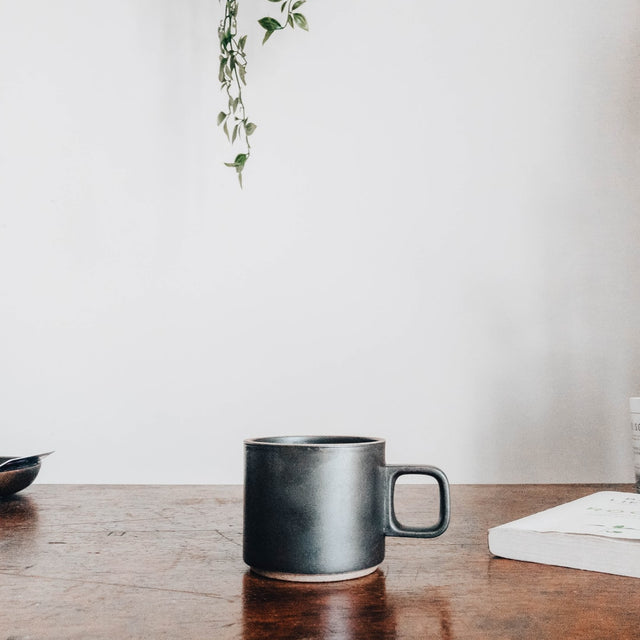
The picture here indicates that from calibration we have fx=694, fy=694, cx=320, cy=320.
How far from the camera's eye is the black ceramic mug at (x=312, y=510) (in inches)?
22.8

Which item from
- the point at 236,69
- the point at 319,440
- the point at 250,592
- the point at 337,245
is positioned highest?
the point at 236,69

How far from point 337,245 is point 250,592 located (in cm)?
83

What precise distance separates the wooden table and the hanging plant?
0.65m

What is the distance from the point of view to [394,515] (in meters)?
0.62

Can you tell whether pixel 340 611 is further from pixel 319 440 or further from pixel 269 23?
pixel 269 23

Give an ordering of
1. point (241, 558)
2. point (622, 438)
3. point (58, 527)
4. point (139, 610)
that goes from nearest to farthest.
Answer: point (139, 610), point (241, 558), point (58, 527), point (622, 438)

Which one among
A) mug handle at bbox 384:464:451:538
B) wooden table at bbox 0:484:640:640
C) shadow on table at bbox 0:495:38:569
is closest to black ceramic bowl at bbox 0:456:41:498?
shadow on table at bbox 0:495:38:569

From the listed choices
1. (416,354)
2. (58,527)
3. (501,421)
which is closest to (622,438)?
(501,421)

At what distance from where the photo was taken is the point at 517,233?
4.32 feet

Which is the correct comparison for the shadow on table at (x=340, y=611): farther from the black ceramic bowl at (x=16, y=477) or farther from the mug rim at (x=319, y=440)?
the black ceramic bowl at (x=16, y=477)

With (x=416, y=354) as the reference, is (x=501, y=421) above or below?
below

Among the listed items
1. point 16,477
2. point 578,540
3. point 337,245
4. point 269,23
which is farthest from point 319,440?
point 269,23

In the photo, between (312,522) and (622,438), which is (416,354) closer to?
(622,438)

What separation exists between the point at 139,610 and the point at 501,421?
0.91 metres
